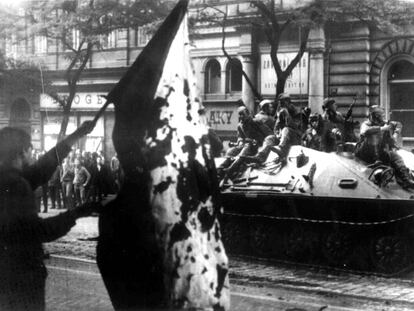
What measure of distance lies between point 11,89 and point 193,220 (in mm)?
6610

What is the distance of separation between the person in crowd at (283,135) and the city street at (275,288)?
1859 millimetres

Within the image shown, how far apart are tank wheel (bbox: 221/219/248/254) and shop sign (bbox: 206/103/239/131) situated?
427 inches

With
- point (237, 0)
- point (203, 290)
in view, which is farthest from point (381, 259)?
point (237, 0)

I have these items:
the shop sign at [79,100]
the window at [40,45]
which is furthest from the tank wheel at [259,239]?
the window at [40,45]

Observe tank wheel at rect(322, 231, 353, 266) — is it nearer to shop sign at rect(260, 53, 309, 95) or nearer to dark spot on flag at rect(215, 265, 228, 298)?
dark spot on flag at rect(215, 265, 228, 298)

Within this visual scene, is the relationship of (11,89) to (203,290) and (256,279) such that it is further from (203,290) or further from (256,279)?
(203,290)

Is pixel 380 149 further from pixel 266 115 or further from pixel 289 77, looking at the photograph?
pixel 289 77

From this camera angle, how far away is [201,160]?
108 inches

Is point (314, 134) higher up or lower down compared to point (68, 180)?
higher up

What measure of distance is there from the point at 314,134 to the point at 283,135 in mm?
867

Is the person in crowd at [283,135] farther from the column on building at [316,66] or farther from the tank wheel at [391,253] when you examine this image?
the column on building at [316,66]

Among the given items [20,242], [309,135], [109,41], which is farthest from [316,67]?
[20,242]

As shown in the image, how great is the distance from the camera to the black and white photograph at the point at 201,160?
269 centimetres

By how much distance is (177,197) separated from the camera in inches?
105
